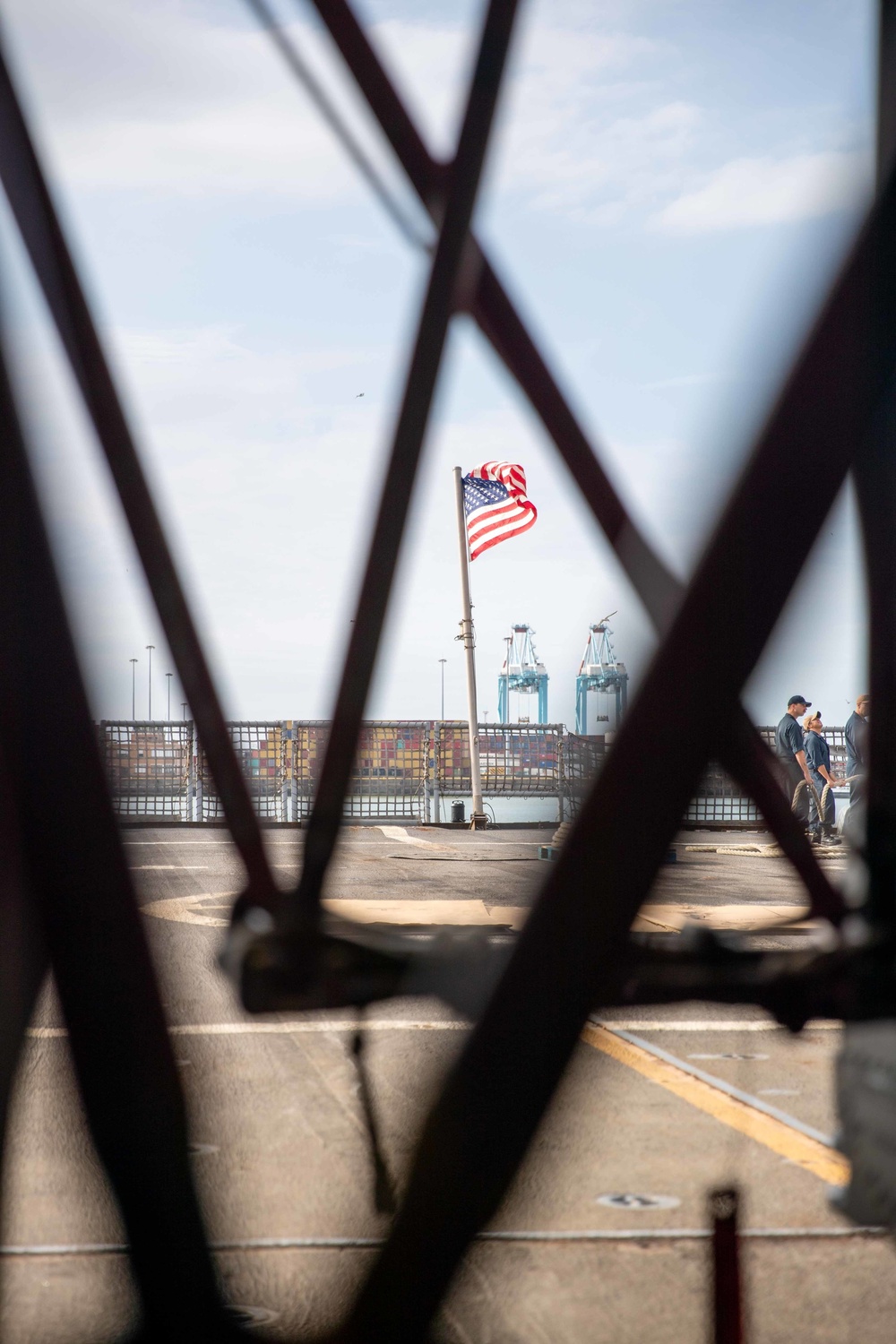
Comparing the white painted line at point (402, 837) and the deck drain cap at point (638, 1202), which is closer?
the deck drain cap at point (638, 1202)

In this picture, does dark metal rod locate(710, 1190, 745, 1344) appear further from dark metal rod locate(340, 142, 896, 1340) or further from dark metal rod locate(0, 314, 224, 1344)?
dark metal rod locate(0, 314, 224, 1344)

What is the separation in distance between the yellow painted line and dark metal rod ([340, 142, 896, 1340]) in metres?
2.83

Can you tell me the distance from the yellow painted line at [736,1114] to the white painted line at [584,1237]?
20 cm

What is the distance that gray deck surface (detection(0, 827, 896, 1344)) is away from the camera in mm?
1678

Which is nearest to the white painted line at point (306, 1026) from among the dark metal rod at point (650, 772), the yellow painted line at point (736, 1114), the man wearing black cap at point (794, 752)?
the yellow painted line at point (736, 1114)

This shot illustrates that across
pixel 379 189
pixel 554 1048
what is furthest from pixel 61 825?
pixel 379 189

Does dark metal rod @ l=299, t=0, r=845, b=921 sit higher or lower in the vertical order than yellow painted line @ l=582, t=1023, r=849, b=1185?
higher

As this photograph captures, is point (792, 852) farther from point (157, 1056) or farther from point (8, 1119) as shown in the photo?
point (8, 1119)

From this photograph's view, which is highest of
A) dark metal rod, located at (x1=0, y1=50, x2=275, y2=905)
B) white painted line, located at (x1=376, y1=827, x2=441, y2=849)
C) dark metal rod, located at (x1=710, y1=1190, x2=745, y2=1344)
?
dark metal rod, located at (x1=0, y1=50, x2=275, y2=905)

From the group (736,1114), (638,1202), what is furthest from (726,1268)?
(736,1114)

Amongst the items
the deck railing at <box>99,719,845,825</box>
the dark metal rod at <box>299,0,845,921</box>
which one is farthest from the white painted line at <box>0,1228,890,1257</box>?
the dark metal rod at <box>299,0,845,921</box>

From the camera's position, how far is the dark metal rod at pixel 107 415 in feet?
4.86

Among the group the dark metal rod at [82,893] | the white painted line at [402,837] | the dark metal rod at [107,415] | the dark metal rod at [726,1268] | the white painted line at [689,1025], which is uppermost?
the dark metal rod at [107,415]

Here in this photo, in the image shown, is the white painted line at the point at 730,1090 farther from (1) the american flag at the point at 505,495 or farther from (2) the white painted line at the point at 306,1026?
(1) the american flag at the point at 505,495
